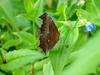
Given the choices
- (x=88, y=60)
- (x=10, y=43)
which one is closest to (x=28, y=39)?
(x=10, y=43)

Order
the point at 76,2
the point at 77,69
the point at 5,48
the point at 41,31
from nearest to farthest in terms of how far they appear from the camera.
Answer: the point at 77,69, the point at 41,31, the point at 5,48, the point at 76,2

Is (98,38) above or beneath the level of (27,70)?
above

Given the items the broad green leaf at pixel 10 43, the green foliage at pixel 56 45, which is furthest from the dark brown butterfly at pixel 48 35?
the broad green leaf at pixel 10 43

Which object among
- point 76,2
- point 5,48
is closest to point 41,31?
point 5,48

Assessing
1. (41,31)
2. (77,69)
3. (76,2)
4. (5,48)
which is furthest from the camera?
(76,2)

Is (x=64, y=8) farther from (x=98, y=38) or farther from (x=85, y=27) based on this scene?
(x=98, y=38)

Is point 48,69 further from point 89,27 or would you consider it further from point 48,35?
point 89,27

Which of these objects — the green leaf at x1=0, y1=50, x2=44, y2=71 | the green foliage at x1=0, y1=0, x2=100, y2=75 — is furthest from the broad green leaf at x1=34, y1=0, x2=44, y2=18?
the green leaf at x1=0, y1=50, x2=44, y2=71
